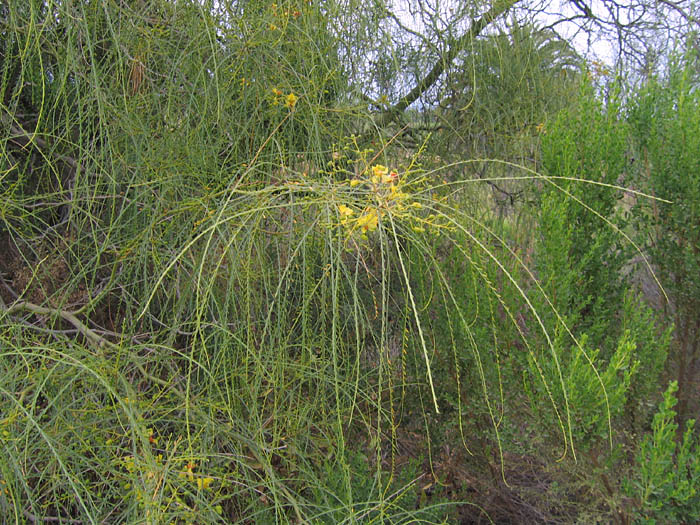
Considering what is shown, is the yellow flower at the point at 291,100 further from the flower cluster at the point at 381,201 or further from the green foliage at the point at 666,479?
the green foliage at the point at 666,479

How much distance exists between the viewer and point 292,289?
1455 mm

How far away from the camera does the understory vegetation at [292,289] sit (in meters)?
1.18

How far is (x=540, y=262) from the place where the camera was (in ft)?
4.81

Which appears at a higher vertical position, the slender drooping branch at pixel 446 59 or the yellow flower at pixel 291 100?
the slender drooping branch at pixel 446 59

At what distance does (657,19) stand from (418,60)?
43.4 inches

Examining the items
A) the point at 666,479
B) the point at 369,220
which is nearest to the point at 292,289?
the point at 369,220

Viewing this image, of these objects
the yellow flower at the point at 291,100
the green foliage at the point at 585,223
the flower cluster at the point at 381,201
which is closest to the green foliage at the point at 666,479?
the green foliage at the point at 585,223

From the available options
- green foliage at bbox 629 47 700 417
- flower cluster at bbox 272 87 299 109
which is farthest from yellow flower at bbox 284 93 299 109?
green foliage at bbox 629 47 700 417

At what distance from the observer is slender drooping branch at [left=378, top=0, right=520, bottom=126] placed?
71.7 inches

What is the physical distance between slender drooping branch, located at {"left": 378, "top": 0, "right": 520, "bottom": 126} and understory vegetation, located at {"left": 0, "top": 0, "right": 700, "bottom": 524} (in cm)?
2

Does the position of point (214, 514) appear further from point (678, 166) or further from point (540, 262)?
point (678, 166)

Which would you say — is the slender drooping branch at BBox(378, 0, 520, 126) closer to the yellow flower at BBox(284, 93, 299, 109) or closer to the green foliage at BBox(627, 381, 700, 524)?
the yellow flower at BBox(284, 93, 299, 109)

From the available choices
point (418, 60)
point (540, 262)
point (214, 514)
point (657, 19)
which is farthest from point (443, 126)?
point (214, 514)

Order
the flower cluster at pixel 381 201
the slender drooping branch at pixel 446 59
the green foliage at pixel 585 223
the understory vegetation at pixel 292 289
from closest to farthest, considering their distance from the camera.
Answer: the flower cluster at pixel 381 201
the understory vegetation at pixel 292 289
the green foliage at pixel 585 223
the slender drooping branch at pixel 446 59
